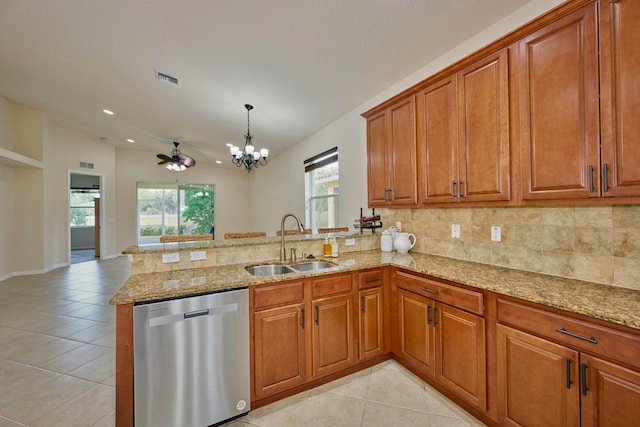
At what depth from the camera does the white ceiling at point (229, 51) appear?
1994mm

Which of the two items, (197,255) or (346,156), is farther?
(346,156)

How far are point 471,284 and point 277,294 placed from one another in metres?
1.26

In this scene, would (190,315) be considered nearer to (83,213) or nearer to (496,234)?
(496,234)

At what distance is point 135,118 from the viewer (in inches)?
203

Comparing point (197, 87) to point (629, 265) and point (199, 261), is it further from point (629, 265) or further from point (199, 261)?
point (629, 265)

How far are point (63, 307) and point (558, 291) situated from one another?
550 cm

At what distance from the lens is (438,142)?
6.94ft

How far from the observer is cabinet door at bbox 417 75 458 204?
1990 mm

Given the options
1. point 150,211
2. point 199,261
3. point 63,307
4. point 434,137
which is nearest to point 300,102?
point 434,137

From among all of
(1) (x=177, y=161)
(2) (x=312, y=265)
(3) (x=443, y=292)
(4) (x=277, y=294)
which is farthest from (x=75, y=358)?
(1) (x=177, y=161)

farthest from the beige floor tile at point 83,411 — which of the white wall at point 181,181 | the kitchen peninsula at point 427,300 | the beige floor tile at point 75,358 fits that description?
the white wall at point 181,181

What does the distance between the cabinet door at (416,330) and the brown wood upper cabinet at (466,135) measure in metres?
0.83

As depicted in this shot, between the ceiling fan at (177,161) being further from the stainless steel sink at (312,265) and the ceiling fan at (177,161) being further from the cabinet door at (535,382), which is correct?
the cabinet door at (535,382)

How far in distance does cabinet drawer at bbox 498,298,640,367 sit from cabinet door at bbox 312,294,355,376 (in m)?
1.04
